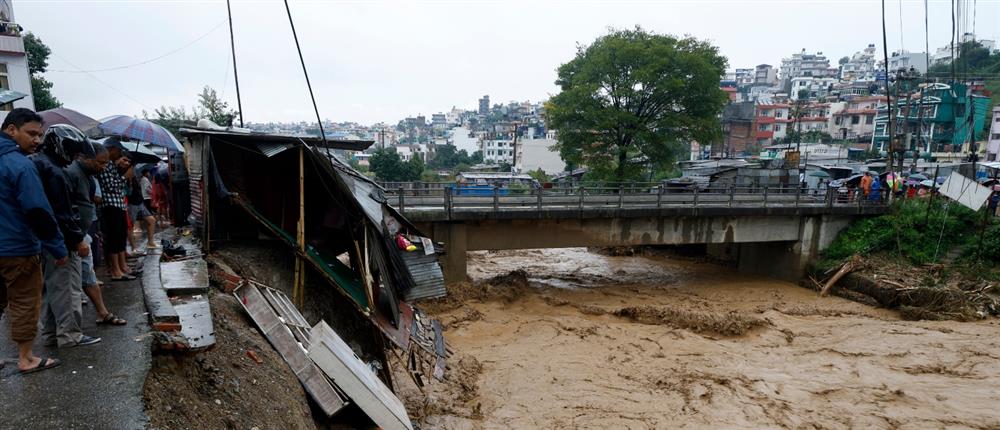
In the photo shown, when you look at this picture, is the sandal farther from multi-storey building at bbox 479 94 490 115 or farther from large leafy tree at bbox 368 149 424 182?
multi-storey building at bbox 479 94 490 115

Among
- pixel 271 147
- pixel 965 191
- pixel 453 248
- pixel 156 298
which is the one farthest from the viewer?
pixel 965 191

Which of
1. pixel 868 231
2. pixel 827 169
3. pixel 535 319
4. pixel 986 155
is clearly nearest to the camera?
pixel 535 319

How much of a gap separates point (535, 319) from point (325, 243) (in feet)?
22.5

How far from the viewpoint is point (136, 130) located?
7.96m

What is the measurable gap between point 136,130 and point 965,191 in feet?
73.8

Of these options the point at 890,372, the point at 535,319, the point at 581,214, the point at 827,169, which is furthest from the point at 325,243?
the point at 827,169

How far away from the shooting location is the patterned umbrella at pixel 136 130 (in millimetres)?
7812

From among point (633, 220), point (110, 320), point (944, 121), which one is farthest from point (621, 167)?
point (944, 121)

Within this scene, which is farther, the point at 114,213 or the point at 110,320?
the point at 114,213

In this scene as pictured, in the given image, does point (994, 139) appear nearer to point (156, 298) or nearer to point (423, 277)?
point (423, 277)

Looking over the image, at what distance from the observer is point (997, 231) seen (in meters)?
14.6

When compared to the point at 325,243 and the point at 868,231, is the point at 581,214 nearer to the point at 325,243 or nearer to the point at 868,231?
the point at 325,243

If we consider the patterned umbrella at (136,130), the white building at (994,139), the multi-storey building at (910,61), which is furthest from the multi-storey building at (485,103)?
the patterned umbrella at (136,130)

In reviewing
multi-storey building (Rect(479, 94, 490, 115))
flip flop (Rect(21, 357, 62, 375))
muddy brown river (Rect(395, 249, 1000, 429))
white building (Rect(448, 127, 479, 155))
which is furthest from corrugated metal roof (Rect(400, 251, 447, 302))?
multi-storey building (Rect(479, 94, 490, 115))
